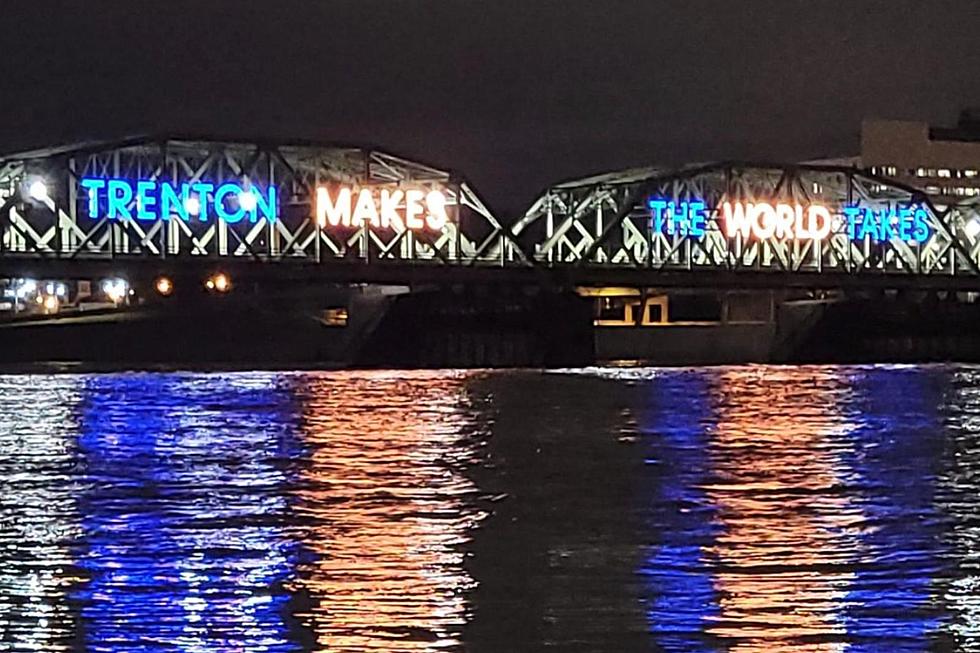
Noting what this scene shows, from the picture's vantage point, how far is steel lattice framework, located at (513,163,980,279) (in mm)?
116125

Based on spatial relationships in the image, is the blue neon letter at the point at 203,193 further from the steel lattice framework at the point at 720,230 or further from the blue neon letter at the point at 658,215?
the blue neon letter at the point at 658,215

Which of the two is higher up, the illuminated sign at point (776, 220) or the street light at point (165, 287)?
the illuminated sign at point (776, 220)

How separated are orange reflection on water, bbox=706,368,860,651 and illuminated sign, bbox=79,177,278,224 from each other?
75.0 m

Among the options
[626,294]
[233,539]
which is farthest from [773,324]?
[233,539]

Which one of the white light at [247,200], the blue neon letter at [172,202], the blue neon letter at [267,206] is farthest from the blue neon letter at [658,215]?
the blue neon letter at [172,202]

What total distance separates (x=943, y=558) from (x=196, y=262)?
83.2 meters

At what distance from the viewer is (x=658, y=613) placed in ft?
35.8

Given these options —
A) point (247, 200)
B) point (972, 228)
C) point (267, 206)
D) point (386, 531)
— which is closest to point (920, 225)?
point (972, 228)

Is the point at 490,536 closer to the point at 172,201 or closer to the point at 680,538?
the point at 680,538

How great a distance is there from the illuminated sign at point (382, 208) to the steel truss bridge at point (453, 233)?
20.1 inches

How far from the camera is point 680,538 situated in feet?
47.0

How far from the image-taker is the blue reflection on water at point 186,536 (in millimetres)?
10508

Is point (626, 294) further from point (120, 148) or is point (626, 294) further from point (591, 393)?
point (591, 393)

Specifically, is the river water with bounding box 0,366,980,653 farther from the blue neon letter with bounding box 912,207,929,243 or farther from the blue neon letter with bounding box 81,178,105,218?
the blue neon letter with bounding box 912,207,929,243
